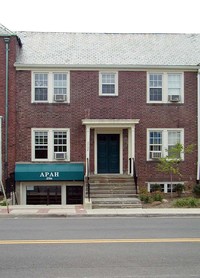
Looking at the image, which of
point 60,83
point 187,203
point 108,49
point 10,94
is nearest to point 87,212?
point 187,203

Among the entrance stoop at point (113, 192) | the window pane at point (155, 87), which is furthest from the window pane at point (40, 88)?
the window pane at point (155, 87)

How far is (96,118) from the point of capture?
23266 mm

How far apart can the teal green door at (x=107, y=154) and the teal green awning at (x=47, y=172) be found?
4.77 ft

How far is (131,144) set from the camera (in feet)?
76.1

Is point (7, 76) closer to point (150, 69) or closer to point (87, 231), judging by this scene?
point (150, 69)

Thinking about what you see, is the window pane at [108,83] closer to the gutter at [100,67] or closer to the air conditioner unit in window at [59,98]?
the gutter at [100,67]

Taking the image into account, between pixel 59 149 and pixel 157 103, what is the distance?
5.71 m

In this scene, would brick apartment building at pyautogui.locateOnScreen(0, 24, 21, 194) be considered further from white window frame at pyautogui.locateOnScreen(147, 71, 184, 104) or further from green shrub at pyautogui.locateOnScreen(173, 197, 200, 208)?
green shrub at pyautogui.locateOnScreen(173, 197, 200, 208)

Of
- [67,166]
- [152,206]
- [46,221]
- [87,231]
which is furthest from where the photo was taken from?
[67,166]

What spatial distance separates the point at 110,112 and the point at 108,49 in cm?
396

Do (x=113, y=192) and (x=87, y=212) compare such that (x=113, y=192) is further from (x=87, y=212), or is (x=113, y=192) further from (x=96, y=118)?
(x=96, y=118)

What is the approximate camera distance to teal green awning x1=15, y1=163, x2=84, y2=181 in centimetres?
2242

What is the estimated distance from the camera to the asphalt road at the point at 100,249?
25.5ft

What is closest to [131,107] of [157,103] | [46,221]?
[157,103]
